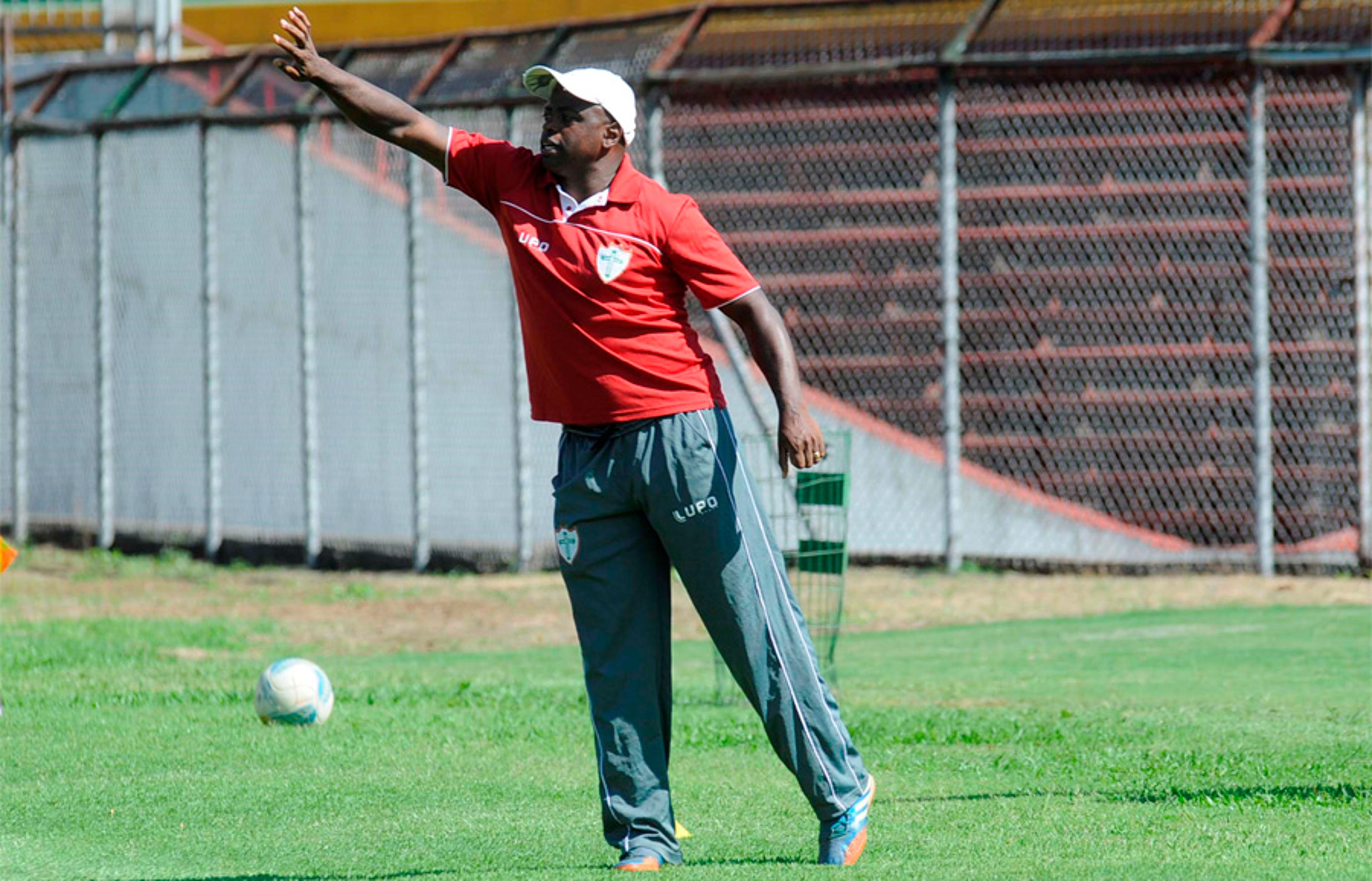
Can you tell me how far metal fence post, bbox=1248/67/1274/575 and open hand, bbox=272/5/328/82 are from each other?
1012cm

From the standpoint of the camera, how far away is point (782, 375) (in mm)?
5180

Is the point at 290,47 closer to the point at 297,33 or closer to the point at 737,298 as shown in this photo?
the point at 297,33

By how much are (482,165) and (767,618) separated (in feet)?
4.85

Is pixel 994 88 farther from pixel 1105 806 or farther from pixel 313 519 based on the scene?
pixel 1105 806

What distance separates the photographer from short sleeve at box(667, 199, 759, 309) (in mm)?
5160

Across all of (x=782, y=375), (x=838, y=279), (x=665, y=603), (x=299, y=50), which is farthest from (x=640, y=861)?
(x=838, y=279)

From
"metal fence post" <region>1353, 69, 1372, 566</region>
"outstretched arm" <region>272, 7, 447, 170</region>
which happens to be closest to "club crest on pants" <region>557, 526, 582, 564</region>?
"outstretched arm" <region>272, 7, 447, 170</region>

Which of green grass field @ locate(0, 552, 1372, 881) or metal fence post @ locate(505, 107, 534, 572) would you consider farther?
metal fence post @ locate(505, 107, 534, 572)

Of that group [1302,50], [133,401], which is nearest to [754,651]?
[1302,50]

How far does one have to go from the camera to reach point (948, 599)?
1366 centimetres

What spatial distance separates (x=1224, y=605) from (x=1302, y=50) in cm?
431

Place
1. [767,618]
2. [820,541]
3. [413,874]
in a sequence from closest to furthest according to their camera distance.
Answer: [767,618] < [413,874] < [820,541]

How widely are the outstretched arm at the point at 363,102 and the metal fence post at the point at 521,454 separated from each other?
9.92 metres

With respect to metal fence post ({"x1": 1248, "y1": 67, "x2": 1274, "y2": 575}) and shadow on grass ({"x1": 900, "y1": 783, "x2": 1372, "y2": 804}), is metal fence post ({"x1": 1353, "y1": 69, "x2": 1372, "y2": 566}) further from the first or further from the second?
shadow on grass ({"x1": 900, "y1": 783, "x2": 1372, "y2": 804})
